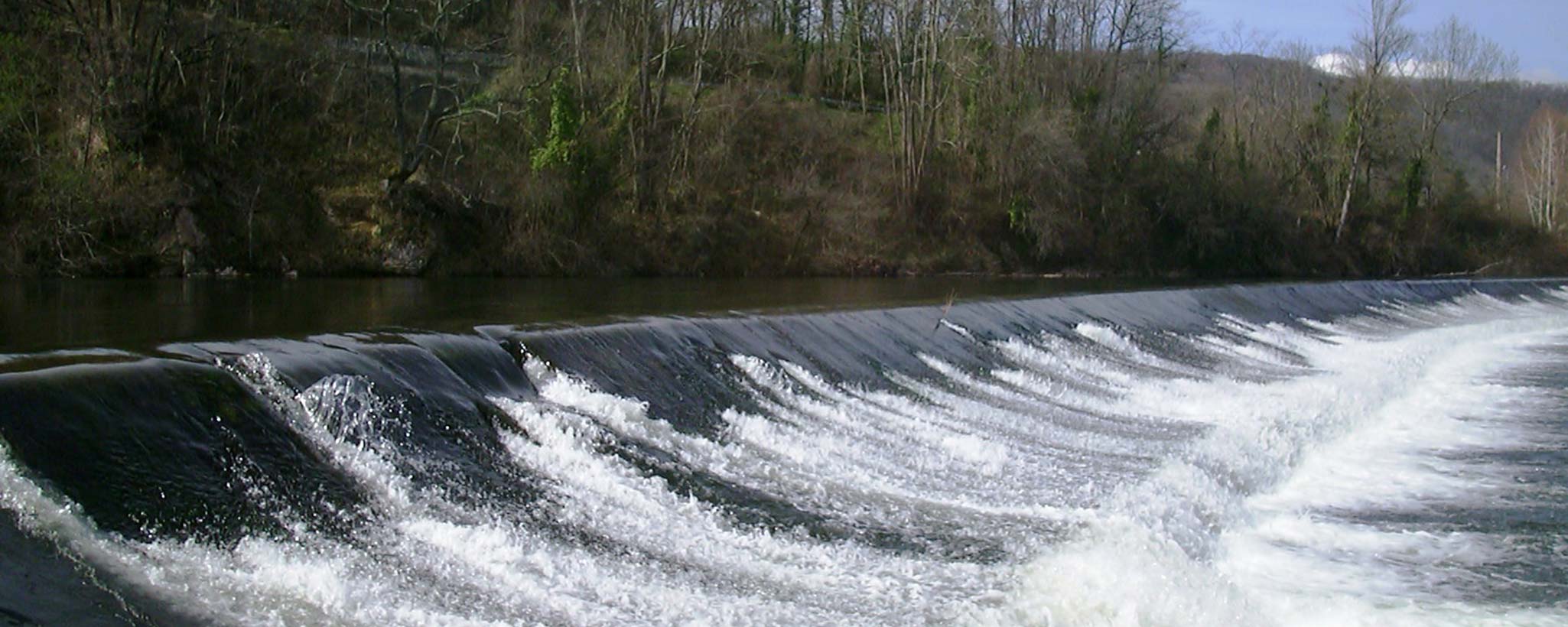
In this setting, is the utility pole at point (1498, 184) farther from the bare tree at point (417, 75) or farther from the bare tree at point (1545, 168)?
the bare tree at point (417, 75)

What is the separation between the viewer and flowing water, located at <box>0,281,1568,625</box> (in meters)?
6.84

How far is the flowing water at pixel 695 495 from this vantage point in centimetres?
684

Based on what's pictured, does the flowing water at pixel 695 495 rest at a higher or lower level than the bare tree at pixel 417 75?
lower

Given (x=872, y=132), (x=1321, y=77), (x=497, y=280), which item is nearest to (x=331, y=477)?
(x=497, y=280)

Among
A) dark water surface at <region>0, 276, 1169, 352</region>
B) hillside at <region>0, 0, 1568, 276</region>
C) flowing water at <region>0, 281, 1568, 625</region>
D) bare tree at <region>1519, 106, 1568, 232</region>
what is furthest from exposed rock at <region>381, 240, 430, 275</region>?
bare tree at <region>1519, 106, 1568, 232</region>

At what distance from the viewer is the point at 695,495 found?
361 inches

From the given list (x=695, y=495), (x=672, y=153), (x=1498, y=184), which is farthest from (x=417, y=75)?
(x=1498, y=184)

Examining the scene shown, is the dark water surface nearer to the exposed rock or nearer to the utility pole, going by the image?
the exposed rock

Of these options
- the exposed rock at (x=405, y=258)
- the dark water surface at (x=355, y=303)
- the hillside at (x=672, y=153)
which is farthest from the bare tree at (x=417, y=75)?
the dark water surface at (x=355, y=303)

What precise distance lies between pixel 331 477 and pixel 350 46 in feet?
101

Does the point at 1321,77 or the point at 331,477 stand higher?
the point at 1321,77

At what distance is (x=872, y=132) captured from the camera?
49.2m

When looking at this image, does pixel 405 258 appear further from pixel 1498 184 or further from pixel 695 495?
pixel 1498 184

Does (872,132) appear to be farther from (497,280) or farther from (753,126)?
(497,280)
